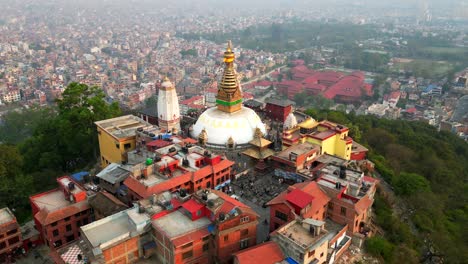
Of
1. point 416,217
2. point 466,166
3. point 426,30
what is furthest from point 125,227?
point 426,30

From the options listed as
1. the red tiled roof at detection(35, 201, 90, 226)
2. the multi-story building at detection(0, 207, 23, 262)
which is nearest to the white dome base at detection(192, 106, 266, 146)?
the red tiled roof at detection(35, 201, 90, 226)

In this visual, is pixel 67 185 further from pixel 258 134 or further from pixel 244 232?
pixel 258 134

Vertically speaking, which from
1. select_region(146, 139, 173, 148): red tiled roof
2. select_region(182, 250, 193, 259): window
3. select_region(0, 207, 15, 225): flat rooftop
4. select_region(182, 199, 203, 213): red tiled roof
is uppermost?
select_region(146, 139, 173, 148): red tiled roof

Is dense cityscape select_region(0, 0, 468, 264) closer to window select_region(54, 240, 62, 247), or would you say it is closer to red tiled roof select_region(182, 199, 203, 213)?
red tiled roof select_region(182, 199, 203, 213)

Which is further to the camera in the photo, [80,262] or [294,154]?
[294,154]

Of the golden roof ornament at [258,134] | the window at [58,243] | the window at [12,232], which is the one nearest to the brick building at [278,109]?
the golden roof ornament at [258,134]

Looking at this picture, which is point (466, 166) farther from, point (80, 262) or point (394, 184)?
point (80, 262)

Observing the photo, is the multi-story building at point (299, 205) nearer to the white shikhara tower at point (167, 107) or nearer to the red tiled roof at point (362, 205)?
the red tiled roof at point (362, 205)

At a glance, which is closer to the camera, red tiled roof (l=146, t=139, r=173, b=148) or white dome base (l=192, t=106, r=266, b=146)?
red tiled roof (l=146, t=139, r=173, b=148)
